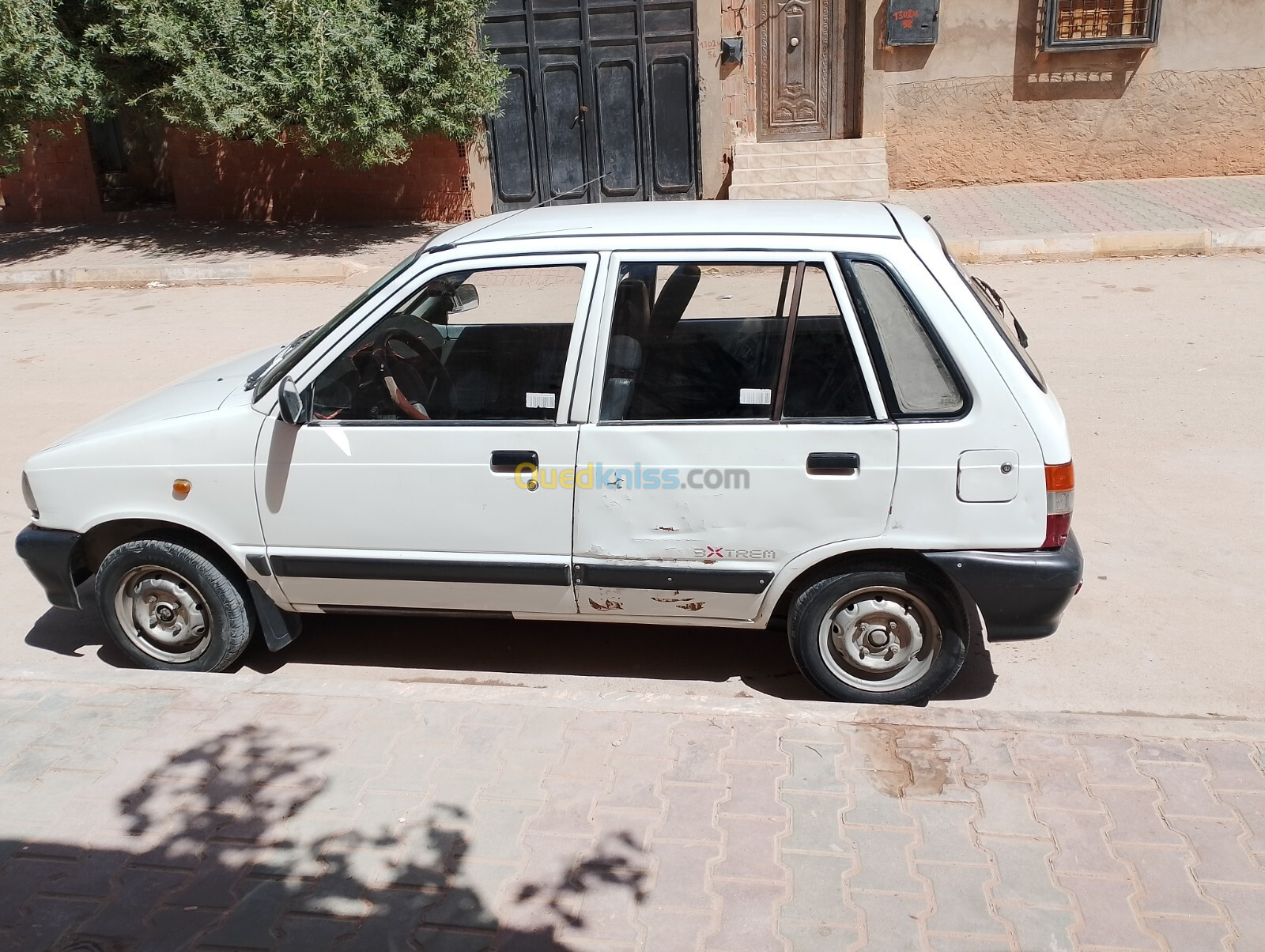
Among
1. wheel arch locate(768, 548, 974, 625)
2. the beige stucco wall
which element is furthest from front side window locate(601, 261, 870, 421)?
the beige stucco wall

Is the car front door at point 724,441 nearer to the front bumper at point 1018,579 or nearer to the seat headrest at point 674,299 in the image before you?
the seat headrest at point 674,299

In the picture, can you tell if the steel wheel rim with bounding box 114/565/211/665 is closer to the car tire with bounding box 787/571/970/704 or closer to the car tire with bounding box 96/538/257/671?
the car tire with bounding box 96/538/257/671

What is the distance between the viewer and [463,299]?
4.40 metres

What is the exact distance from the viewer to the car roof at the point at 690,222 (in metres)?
4.07

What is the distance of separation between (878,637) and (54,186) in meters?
16.5

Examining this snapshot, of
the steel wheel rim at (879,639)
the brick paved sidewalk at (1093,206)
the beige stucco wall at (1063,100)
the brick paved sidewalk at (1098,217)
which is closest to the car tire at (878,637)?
the steel wheel rim at (879,639)

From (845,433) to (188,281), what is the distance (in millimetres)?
10993

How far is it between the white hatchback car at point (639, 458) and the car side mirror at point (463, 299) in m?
0.01

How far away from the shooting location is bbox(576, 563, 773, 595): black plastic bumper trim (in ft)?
13.4

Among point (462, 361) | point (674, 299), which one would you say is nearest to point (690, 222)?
point (674, 299)

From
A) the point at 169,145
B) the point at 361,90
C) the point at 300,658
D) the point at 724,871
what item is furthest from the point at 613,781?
the point at 169,145

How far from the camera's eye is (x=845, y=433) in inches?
153

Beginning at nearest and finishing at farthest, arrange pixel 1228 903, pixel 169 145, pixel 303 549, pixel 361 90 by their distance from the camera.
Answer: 1. pixel 1228 903
2. pixel 303 549
3. pixel 361 90
4. pixel 169 145

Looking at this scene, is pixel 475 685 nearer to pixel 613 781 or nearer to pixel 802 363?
pixel 613 781
